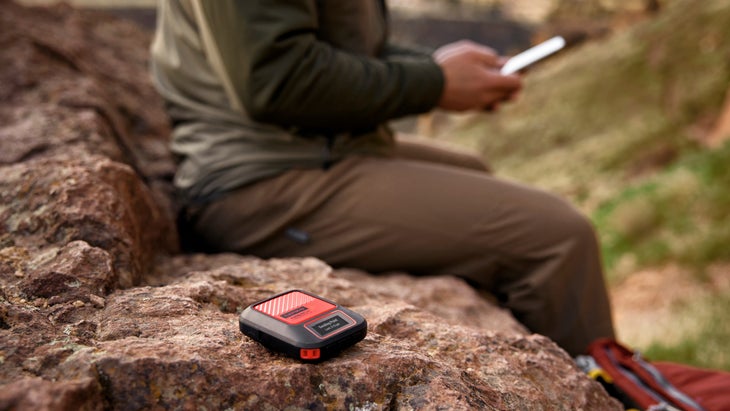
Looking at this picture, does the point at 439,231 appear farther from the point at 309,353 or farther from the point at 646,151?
the point at 646,151

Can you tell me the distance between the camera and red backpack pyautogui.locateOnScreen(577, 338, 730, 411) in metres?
2.58

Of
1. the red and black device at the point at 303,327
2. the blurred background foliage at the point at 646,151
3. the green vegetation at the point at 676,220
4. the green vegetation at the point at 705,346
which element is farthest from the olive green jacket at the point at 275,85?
the green vegetation at the point at 676,220

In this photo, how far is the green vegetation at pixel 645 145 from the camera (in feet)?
24.3

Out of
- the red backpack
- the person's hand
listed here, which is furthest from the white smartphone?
the red backpack

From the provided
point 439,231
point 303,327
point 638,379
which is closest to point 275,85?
point 439,231

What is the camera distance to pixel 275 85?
293 cm

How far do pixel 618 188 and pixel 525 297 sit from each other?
9.16m

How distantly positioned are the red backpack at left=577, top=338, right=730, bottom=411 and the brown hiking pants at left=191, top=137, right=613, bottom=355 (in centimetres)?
37

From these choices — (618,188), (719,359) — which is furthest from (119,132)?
(618,188)

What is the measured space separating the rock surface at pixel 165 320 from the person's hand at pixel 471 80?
94 centimetres

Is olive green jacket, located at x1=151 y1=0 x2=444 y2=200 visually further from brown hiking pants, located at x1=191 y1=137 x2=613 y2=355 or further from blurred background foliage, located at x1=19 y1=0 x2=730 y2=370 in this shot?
blurred background foliage, located at x1=19 y1=0 x2=730 y2=370

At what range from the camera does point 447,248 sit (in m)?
3.21

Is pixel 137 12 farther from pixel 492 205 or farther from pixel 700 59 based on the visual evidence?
pixel 492 205

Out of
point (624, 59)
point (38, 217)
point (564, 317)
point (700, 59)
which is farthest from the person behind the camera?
point (624, 59)
